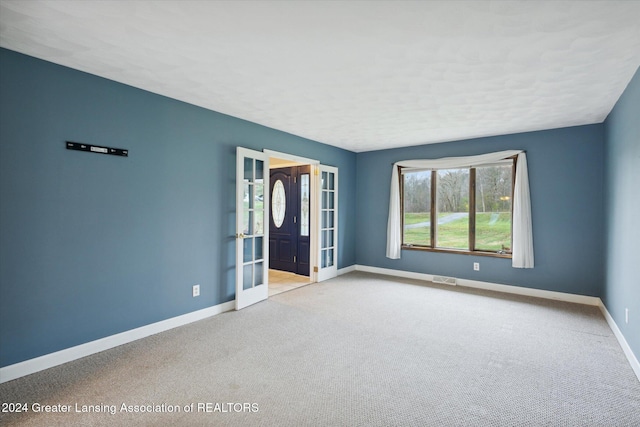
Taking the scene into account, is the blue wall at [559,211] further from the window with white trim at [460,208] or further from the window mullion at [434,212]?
the window mullion at [434,212]

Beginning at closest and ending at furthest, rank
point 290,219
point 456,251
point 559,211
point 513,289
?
point 559,211 < point 513,289 < point 456,251 < point 290,219

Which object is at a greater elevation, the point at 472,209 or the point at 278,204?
the point at 278,204

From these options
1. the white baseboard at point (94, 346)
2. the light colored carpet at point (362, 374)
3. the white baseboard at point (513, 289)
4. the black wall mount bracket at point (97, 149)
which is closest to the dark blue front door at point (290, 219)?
the white baseboard at point (513, 289)

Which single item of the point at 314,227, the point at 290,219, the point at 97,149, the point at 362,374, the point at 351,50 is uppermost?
the point at 351,50

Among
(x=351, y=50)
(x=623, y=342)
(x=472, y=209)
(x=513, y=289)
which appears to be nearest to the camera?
(x=351, y=50)

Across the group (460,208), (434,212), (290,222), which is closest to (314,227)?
(290,222)

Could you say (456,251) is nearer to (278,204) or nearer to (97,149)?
(278,204)

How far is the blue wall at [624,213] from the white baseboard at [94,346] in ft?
→ 13.6

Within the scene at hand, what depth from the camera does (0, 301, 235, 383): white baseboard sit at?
2.38 metres

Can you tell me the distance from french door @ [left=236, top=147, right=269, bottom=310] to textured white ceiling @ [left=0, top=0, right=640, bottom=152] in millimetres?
730

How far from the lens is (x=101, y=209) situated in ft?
9.33

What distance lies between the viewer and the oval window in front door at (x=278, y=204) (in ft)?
20.7

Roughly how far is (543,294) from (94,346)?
560cm

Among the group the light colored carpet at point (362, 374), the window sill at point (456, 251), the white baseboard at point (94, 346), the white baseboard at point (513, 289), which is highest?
the window sill at point (456, 251)
